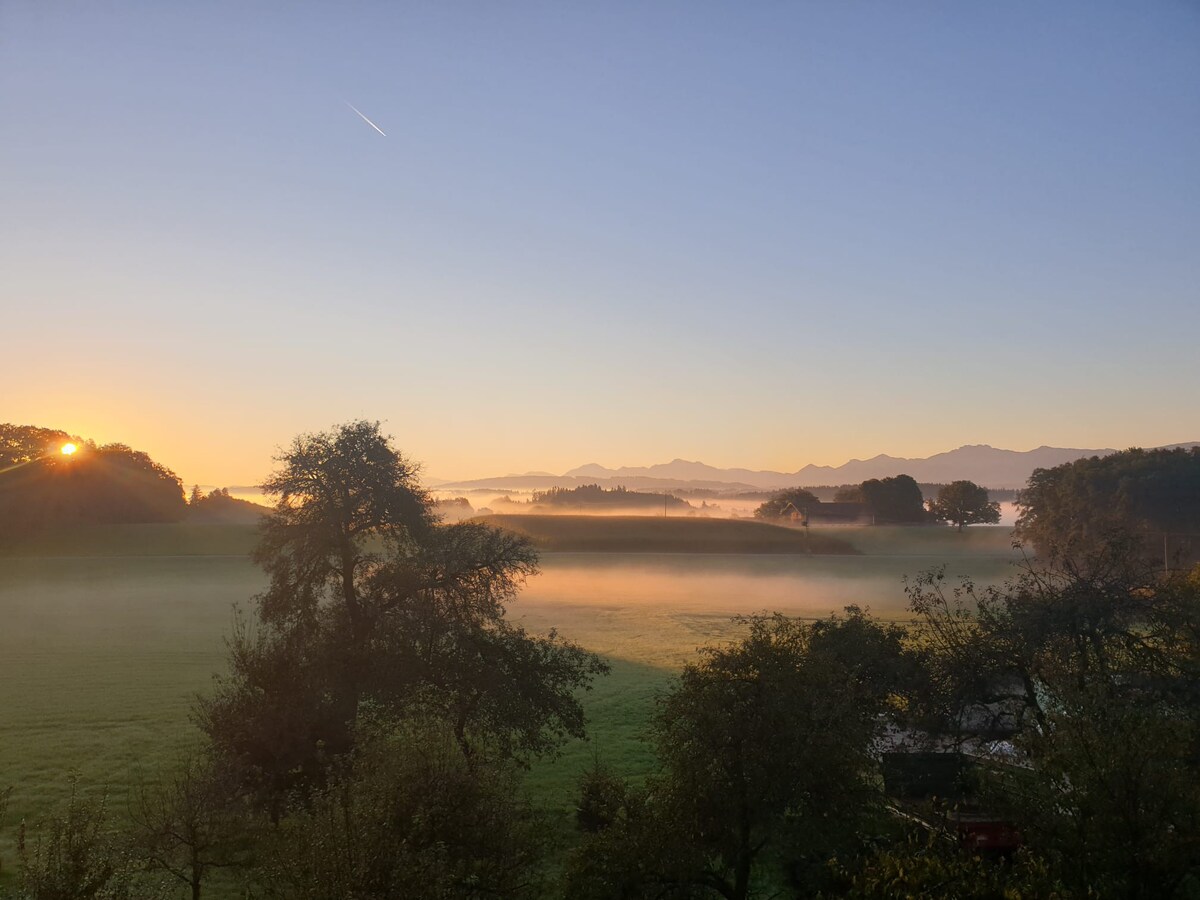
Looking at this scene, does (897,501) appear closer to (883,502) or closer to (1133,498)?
(883,502)

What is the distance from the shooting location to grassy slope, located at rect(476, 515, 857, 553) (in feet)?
402

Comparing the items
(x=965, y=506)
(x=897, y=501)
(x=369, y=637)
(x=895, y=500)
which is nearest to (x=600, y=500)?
(x=895, y=500)

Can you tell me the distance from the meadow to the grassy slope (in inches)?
45.1

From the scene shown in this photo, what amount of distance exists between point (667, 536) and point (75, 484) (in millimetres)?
86236

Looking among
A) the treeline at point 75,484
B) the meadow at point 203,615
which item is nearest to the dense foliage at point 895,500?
the meadow at point 203,615

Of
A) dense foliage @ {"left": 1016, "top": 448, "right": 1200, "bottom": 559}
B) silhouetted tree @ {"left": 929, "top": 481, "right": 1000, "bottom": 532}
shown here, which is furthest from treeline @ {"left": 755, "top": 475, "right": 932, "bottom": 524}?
dense foliage @ {"left": 1016, "top": 448, "right": 1200, "bottom": 559}

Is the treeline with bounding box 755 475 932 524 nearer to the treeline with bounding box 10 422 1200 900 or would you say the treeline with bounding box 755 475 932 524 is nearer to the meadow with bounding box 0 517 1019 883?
the meadow with bounding box 0 517 1019 883

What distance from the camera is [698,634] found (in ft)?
214

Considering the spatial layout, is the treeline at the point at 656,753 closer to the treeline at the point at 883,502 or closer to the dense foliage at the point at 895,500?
the dense foliage at the point at 895,500

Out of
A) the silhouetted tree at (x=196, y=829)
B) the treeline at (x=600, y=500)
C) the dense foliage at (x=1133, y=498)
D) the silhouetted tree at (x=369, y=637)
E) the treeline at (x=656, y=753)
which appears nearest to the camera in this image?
the treeline at (x=656, y=753)

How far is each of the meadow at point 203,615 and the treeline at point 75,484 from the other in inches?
193

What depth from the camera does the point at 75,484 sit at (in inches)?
4483

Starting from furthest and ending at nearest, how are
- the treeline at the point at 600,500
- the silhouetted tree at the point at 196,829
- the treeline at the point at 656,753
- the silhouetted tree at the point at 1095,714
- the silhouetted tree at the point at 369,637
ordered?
the treeline at the point at 600,500 → the silhouetted tree at the point at 369,637 → the silhouetted tree at the point at 196,829 → the silhouetted tree at the point at 1095,714 → the treeline at the point at 656,753

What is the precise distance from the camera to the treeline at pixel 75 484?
351ft
